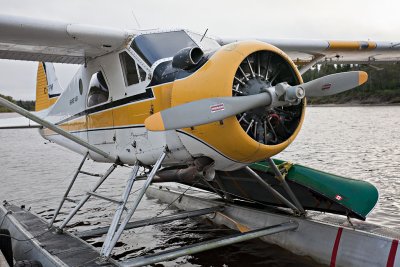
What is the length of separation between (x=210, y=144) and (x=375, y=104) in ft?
269

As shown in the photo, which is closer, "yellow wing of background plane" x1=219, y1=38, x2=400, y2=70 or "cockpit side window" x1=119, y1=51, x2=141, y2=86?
"cockpit side window" x1=119, y1=51, x2=141, y2=86

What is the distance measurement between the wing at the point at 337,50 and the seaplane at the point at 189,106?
0.03m

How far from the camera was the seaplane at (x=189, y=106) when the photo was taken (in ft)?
13.1

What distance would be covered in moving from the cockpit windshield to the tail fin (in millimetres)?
4110

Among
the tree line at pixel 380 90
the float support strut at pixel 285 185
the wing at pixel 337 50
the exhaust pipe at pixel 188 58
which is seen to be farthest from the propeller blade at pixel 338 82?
the tree line at pixel 380 90

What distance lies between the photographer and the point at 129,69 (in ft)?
17.6

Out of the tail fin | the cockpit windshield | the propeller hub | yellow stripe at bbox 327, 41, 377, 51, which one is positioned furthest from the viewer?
the tail fin

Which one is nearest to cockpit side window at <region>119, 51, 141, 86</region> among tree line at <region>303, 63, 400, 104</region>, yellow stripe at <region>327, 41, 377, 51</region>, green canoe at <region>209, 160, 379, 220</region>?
green canoe at <region>209, 160, 379, 220</region>

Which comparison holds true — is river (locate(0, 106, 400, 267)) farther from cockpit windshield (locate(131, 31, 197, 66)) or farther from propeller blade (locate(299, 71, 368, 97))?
cockpit windshield (locate(131, 31, 197, 66))

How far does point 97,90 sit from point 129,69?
0.96m

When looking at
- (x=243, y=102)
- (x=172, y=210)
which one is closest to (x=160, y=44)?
(x=243, y=102)

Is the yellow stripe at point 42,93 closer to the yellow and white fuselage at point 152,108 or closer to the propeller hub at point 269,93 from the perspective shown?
the yellow and white fuselage at point 152,108

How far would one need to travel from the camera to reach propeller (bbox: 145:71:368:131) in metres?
3.81

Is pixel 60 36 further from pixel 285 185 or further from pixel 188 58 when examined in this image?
pixel 285 185
